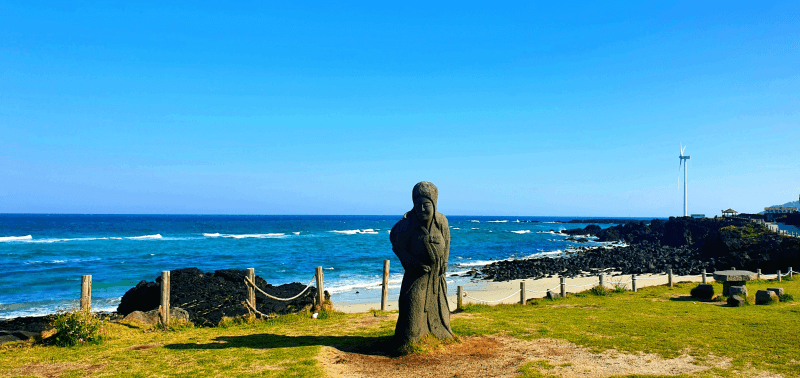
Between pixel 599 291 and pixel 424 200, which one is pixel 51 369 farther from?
pixel 599 291

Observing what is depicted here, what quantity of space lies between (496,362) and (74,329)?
29.6 ft

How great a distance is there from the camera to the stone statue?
8.83 metres

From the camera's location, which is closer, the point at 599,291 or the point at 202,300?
the point at 599,291

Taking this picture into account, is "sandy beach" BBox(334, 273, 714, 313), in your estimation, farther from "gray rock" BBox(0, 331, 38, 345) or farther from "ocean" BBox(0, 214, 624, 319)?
"gray rock" BBox(0, 331, 38, 345)

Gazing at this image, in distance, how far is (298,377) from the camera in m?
7.63

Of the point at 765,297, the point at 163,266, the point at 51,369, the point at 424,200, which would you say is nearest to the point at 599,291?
the point at 765,297

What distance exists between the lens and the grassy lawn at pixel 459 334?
26.8 feet

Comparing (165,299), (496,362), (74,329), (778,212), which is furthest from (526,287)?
(778,212)

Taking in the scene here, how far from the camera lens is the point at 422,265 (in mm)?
8898

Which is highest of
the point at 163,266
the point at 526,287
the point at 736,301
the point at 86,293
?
the point at 86,293

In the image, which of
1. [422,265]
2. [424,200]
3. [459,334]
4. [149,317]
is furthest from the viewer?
[149,317]

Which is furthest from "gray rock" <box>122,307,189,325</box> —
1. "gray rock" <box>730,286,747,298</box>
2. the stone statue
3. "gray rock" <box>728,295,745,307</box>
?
"gray rock" <box>730,286,747,298</box>

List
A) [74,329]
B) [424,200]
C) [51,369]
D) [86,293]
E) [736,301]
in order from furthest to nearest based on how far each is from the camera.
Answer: [736,301] → [86,293] → [74,329] → [424,200] → [51,369]

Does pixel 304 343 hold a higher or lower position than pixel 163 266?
higher
